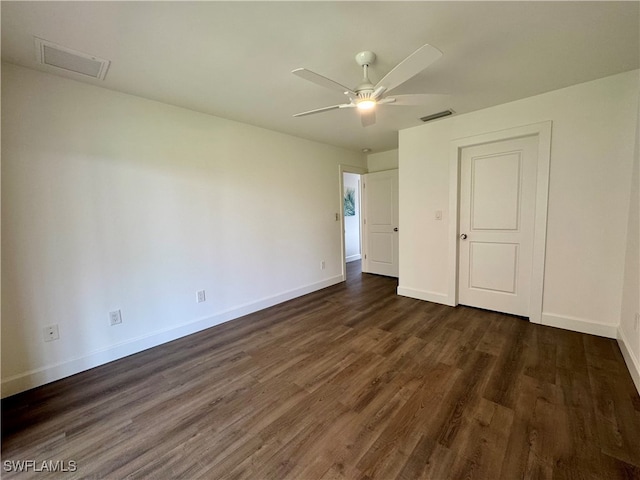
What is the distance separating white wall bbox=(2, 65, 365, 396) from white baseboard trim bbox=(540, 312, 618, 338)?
3158 millimetres

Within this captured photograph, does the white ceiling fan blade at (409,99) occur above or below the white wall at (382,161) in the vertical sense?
below

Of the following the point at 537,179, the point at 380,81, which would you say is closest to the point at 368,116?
the point at 380,81

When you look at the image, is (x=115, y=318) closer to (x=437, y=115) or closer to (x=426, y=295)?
(x=426, y=295)

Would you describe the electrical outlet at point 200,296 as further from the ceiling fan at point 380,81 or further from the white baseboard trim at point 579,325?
the white baseboard trim at point 579,325

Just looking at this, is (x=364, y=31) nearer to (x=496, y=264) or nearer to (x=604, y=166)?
(x=604, y=166)

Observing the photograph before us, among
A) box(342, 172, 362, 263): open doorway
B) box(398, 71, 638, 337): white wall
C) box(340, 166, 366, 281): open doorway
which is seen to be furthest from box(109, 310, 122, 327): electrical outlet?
box(342, 172, 362, 263): open doorway

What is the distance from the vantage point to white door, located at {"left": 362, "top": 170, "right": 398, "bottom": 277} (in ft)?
15.8

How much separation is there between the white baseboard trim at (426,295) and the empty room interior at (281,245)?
0.04 meters

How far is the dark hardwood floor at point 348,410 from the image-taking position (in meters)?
1.36

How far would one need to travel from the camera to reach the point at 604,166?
2393mm

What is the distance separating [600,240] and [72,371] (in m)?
4.76

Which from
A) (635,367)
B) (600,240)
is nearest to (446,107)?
(600,240)

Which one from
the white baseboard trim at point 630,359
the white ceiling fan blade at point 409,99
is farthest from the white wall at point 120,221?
the white baseboard trim at point 630,359

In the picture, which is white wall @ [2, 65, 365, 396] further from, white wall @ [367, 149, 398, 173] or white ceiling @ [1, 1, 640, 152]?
white wall @ [367, 149, 398, 173]
